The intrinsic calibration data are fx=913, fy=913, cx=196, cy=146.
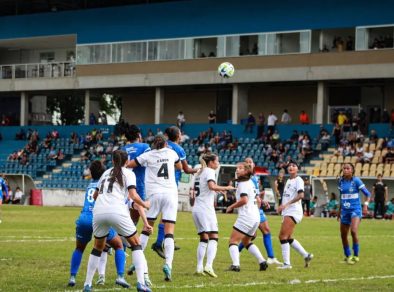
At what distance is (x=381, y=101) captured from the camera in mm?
56469

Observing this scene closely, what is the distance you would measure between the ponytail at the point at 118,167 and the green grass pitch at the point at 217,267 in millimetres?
1675

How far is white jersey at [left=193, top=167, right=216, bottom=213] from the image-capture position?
1603 cm

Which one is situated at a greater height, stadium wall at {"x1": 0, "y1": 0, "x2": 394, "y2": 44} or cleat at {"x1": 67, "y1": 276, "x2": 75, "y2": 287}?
stadium wall at {"x1": 0, "y1": 0, "x2": 394, "y2": 44}

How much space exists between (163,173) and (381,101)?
43071mm

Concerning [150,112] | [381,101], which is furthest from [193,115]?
[381,101]

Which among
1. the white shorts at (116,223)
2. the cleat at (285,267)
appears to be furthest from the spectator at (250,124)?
the white shorts at (116,223)

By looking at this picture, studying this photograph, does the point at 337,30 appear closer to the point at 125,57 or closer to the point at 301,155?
the point at 301,155

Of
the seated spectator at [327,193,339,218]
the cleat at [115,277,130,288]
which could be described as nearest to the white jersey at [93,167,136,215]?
the cleat at [115,277,130,288]

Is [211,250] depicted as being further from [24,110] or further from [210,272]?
[24,110]

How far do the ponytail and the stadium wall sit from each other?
42110mm

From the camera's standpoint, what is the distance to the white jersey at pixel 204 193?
16.0m

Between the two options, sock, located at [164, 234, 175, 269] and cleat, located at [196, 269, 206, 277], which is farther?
cleat, located at [196, 269, 206, 277]

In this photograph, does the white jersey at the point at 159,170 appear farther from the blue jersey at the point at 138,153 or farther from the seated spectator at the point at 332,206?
the seated spectator at the point at 332,206

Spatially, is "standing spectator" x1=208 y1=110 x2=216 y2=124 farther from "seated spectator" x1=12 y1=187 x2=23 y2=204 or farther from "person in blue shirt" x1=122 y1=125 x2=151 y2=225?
"person in blue shirt" x1=122 y1=125 x2=151 y2=225
